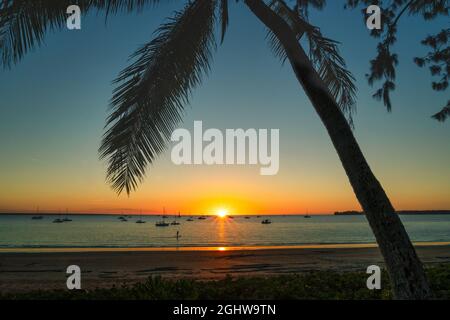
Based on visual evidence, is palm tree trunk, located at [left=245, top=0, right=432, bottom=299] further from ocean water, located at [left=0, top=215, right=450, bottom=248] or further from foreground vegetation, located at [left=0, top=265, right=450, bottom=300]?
ocean water, located at [left=0, top=215, right=450, bottom=248]

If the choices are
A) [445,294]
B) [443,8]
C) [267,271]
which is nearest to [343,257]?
[267,271]

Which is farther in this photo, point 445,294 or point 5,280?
point 5,280

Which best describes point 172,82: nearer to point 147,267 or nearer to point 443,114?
point 443,114

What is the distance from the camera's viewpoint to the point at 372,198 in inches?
232

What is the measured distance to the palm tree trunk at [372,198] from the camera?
5.64 metres

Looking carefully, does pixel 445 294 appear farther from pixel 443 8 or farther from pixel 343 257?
pixel 343 257

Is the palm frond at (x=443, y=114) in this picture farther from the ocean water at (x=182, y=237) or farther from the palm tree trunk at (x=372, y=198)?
the ocean water at (x=182, y=237)

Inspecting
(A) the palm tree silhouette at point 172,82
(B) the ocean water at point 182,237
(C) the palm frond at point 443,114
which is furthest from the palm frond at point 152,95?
(B) the ocean water at point 182,237

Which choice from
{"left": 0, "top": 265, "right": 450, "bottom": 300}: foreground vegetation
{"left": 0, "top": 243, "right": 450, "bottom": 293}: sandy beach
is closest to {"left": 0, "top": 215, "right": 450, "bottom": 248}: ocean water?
{"left": 0, "top": 243, "right": 450, "bottom": 293}: sandy beach

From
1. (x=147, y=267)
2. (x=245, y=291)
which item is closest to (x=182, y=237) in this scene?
(x=147, y=267)

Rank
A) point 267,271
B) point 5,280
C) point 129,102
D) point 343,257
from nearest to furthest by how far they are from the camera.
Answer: point 129,102 < point 5,280 < point 267,271 < point 343,257

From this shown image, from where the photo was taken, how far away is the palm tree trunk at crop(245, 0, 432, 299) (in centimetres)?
564
